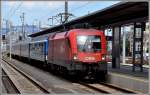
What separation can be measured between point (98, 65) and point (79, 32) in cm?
203

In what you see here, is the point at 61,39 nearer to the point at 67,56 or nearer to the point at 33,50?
the point at 67,56

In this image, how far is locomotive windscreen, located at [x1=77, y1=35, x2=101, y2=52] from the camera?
21.3 m

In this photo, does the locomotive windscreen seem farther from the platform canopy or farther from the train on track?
the platform canopy

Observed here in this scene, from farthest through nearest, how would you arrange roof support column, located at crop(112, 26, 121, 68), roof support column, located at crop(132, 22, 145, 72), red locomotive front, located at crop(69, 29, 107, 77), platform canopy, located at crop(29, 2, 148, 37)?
1. roof support column, located at crop(112, 26, 121, 68)
2. roof support column, located at crop(132, 22, 145, 72)
3. red locomotive front, located at crop(69, 29, 107, 77)
4. platform canopy, located at crop(29, 2, 148, 37)

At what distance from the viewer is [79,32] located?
21.7 metres

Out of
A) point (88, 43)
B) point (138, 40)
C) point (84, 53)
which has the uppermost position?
point (138, 40)

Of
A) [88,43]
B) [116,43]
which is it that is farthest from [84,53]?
[116,43]

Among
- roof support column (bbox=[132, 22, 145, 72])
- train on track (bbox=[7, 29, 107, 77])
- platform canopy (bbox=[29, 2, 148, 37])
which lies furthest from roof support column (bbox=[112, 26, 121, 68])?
train on track (bbox=[7, 29, 107, 77])

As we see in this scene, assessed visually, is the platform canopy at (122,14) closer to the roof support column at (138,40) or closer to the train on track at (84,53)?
the roof support column at (138,40)

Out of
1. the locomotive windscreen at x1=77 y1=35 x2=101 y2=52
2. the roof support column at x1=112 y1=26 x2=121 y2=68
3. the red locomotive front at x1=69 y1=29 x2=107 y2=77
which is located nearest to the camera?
the red locomotive front at x1=69 y1=29 x2=107 y2=77

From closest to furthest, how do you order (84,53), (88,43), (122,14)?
(84,53) → (88,43) → (122,14)

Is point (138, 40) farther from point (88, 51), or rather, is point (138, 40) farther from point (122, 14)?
point (88, 51)

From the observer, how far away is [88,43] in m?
21.5

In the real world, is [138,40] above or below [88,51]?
above
